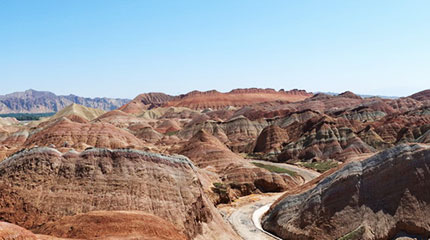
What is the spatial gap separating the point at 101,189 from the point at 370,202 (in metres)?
24.4

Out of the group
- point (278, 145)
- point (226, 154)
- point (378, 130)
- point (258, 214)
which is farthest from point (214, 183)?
point (378, 130)

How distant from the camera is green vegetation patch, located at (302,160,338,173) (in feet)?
275

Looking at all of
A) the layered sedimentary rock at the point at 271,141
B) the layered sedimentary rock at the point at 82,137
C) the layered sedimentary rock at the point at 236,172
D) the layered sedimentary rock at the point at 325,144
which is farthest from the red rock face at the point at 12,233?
the layered sedimentary rock at the point at 271,141

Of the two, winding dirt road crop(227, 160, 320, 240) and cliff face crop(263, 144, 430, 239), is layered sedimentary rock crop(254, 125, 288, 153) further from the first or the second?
cliff face crop(263, 144, 430, 239)

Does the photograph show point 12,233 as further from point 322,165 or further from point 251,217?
point 322,165

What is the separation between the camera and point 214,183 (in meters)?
54.9

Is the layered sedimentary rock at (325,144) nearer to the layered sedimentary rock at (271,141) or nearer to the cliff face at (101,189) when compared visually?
the layered sedimentary rock at (271,141)

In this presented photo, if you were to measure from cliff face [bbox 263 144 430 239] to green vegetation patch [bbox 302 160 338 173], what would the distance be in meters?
45.5

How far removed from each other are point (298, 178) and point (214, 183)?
23.7 metres

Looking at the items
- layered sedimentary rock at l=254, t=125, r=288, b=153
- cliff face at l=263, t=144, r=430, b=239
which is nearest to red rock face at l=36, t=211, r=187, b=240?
cliff face at l=263, t=144, r=430, b=239

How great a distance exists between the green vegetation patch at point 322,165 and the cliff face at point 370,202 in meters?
45.5

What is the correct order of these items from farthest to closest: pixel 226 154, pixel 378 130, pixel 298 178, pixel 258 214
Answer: pixel 378 130 → pixel 226 154 → pixel 298 178 → pixel 258 214

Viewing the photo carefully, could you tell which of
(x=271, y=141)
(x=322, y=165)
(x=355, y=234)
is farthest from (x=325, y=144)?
(x=355, y=234)

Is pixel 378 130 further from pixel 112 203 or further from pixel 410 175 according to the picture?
pixel 112 203
